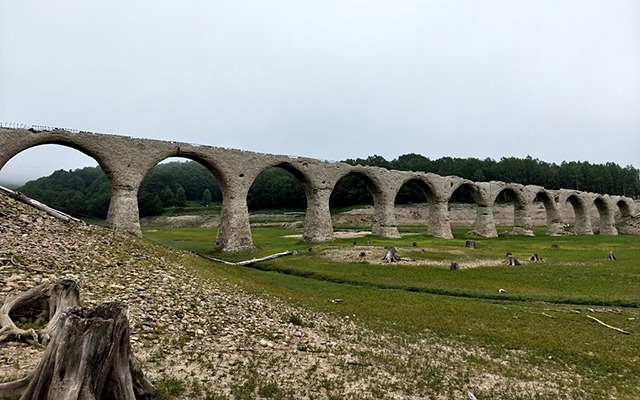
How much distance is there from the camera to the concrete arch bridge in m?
25.9

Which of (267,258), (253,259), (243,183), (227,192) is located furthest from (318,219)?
(253,259)

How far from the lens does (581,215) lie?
62281mm

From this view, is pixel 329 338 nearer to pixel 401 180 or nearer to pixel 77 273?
pixel 77 273

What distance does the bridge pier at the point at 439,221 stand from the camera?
45.0 metres

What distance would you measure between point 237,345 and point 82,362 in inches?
148

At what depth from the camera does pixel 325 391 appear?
6008mm

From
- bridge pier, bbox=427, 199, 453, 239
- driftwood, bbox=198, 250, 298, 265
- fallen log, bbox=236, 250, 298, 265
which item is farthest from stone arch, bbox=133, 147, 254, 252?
bridge pier, bbox=427, 199, 453, 239

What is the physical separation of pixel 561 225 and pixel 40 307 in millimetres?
63936

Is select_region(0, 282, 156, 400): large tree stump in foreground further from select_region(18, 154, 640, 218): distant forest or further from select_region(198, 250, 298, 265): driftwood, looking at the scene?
select_region(18, 154, 640, 218): distant forest

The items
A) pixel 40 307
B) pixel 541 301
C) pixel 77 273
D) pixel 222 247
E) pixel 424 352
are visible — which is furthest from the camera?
pixel 222 247

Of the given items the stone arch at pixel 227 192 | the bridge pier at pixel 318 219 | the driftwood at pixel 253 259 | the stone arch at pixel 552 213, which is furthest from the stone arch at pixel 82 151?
the stone arch at pixel 552 213

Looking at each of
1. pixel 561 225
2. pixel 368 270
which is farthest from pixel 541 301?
pixel 561 225

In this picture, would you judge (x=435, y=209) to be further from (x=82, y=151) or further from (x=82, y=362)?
(x=82, y=362)

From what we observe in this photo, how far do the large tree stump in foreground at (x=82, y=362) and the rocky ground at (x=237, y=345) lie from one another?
1.02 metres
